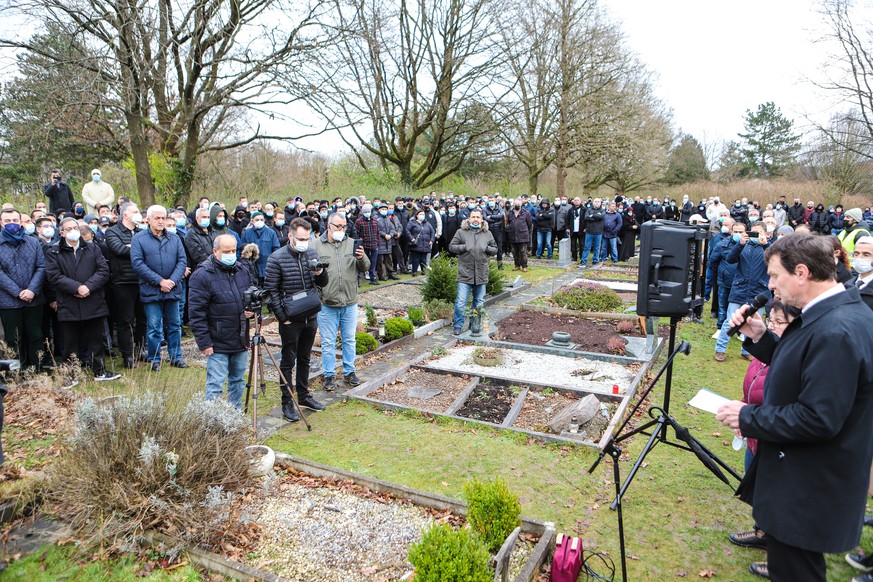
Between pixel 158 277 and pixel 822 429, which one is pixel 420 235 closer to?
pixel 158 277

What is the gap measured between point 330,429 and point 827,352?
4.86 m

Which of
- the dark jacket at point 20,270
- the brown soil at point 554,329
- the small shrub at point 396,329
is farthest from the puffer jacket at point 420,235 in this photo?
the dark jacket at point 20,270

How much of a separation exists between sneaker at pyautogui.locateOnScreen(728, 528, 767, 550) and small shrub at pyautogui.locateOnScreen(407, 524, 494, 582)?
2218 millimetres

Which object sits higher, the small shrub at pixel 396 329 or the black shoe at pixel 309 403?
the small shrub at pixel 396 329

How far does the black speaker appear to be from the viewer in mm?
4566

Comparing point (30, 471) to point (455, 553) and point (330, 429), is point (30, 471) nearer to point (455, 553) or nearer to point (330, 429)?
point (330, 429)

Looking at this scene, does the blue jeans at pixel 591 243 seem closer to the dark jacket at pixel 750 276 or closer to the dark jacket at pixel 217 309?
the dark jacket at pixel 750 276

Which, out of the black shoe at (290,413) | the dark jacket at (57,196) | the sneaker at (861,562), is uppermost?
the dark jacket at (57,196)

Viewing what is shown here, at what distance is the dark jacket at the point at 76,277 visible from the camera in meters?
6.95

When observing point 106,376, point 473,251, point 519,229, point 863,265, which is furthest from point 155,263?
point 519,229

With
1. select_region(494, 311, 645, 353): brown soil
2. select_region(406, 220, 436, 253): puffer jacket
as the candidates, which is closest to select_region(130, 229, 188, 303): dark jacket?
select_region(494, 311, 645, 353): brown soil

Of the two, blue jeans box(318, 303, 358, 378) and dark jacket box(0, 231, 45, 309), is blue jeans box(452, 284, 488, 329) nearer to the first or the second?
blue jeans box(318, 303, 358, 378)

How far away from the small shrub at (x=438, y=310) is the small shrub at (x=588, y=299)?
2.89 m

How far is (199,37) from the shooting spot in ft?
47.3
